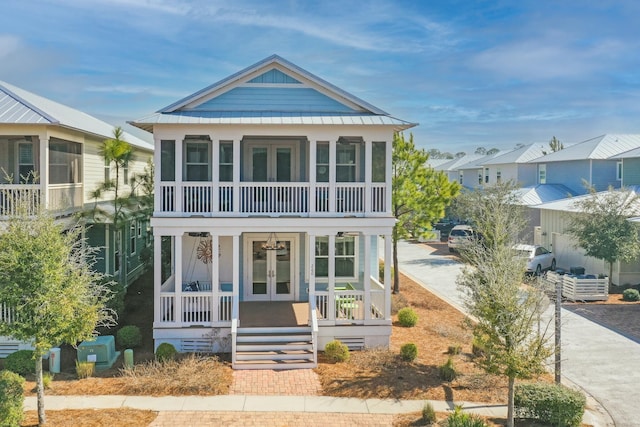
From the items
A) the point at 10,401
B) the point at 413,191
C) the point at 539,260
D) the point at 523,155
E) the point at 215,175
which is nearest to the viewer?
the point at 10,401

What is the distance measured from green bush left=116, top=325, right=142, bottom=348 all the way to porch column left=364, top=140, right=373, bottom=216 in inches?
311

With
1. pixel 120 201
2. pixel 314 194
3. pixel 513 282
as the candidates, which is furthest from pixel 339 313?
pixel 120 201

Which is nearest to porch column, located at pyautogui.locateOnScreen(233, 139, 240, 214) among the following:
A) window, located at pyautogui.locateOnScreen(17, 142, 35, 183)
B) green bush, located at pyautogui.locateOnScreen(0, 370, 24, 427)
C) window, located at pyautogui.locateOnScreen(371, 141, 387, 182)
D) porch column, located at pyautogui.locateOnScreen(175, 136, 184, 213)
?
porch column, located at pyautogui.locateOnScreen(175, 136, 184, 213)

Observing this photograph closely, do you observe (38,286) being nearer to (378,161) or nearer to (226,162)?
(226,162)

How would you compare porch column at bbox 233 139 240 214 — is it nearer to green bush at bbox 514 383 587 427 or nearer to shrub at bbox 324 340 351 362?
shrub at bbox 324 340 351 362

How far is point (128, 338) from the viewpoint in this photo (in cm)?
1542

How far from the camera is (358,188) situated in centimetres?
1633

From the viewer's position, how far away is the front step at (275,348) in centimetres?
1421

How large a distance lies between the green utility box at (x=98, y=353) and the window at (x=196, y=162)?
6317 millimetres

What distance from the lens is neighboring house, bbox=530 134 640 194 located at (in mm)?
35062

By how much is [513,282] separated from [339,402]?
4772mm

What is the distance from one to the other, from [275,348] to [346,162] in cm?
716

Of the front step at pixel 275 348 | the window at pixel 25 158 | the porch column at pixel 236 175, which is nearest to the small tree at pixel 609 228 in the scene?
the front step at pixel 275 348

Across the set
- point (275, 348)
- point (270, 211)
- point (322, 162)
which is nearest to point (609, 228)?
point (322, 162)
